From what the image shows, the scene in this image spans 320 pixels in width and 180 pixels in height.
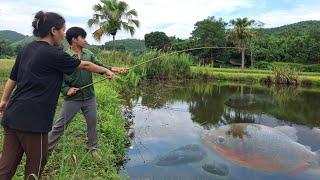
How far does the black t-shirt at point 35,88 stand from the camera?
335 cm

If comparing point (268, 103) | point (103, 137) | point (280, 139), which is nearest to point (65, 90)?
point (103, 137)

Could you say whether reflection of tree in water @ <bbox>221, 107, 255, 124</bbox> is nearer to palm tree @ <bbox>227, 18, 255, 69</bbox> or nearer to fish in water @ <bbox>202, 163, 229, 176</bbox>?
fish in water @ <bbox>202, 163, 229, 176</bbox>

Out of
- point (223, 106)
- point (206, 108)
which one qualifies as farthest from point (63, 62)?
point (223, 106)

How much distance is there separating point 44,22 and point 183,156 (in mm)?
4593

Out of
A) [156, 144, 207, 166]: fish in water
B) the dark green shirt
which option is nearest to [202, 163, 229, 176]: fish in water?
[156, 144, 207, 166]: fish in water

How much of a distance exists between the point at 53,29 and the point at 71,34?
1975 mm

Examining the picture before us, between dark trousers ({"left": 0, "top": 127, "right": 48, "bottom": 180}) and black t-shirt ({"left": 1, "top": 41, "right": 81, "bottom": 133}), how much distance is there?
0.09 m

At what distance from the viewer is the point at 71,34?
17.6 feet

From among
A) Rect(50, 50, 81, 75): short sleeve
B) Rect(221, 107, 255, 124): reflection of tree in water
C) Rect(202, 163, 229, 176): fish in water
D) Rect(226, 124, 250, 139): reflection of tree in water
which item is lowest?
Rect(221, 107, 255, 124): reflection of tree in water

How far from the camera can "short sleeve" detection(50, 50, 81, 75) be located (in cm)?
339

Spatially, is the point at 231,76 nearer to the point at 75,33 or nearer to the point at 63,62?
the point at 75,33

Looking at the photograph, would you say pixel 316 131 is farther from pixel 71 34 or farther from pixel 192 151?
pixel 71 34

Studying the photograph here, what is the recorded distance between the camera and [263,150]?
7637 millimetres

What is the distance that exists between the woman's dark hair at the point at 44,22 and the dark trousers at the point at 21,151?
858mm
